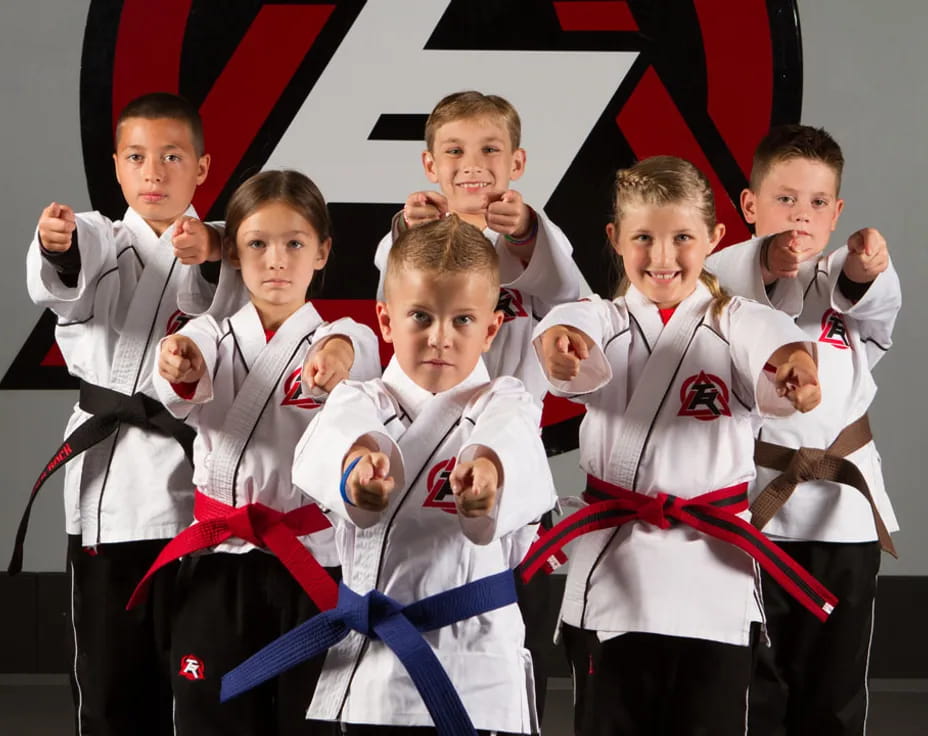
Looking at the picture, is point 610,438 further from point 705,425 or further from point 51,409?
point 51,409

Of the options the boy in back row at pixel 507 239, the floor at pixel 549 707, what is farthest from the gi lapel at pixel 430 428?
the floor at pixel 549 707

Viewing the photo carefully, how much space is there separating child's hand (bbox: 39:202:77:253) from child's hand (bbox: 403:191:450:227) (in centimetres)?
68

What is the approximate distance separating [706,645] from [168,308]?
4.41 feet

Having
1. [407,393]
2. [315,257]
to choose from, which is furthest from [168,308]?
[407,393]

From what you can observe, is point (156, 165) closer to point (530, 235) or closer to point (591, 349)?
point (530, 235)

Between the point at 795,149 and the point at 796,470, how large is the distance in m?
0.75

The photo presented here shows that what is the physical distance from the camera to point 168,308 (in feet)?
8.67

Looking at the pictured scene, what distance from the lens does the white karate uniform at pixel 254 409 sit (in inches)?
90.2

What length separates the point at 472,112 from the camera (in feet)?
8.62

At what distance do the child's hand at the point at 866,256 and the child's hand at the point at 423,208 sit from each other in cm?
84

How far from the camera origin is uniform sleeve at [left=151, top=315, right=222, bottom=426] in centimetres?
224

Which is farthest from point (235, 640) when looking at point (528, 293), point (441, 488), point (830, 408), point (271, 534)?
point (830, 408)

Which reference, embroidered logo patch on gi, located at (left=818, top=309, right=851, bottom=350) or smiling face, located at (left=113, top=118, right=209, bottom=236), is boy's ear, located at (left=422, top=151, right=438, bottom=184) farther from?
embroidered logo patch on gi, located at (left=818, top=309, right=851, bottom=350)

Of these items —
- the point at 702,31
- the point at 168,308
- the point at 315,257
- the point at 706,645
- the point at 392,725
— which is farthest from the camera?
the point at 702,31
